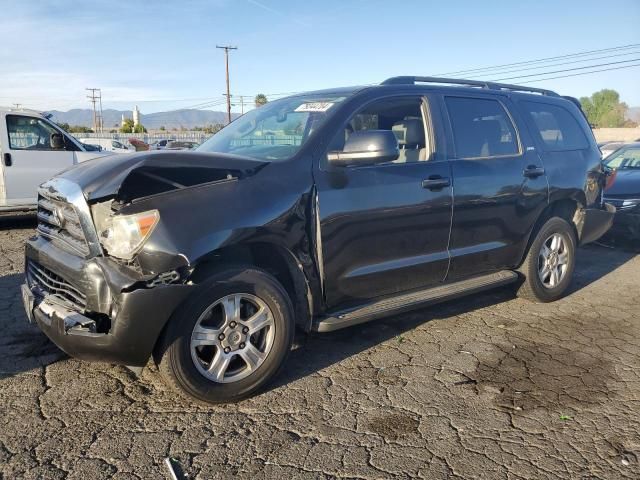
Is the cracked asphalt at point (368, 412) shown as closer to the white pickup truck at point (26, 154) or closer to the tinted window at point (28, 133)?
the white pickup truck at point (26, 154)

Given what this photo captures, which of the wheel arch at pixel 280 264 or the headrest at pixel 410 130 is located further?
the headrest at pixel 410 130

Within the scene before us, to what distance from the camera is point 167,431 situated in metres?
3.00

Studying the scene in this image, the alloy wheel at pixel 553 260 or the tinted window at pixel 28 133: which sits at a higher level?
the tinted window at pixel 28 133

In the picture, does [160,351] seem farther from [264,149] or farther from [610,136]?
[610,136]

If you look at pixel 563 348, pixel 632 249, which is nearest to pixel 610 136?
pixel 632 249

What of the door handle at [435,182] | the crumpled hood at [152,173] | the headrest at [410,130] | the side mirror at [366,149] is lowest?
the door handle at [435,182]

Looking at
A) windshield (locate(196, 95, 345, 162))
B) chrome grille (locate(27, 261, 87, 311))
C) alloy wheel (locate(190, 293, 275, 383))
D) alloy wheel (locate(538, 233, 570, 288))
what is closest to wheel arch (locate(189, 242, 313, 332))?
alloy wheel (locate(190, 293, 275, 383))

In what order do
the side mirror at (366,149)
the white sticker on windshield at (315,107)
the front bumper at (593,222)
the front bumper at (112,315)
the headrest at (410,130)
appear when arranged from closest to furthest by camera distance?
the front bumper at (112,315) → the side mirror at (366,149) → the white sticker on windshield at (315,107) → the headrest at (410,130) → the front bumper at (593,222)

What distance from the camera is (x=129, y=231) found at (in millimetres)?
2986

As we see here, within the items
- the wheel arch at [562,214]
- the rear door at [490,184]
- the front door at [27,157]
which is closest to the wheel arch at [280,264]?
the rear door at [490,184]

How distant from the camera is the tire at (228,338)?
308 cm

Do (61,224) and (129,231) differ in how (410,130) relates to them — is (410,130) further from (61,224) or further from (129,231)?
(61,224)

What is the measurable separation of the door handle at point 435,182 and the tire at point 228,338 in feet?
4.81

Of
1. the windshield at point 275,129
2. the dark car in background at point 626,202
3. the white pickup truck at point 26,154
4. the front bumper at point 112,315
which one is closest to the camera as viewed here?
the front bumper at point 112,315
